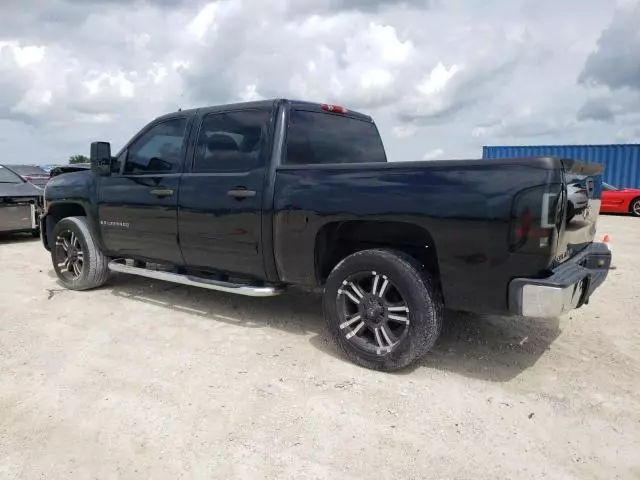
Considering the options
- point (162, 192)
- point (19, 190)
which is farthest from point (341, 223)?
point (19, 190)

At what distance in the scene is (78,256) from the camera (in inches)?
228

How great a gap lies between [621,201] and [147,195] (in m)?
15.8

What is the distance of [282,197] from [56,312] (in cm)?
271

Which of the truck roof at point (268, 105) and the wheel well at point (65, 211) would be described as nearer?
the truck roof at point (268, 105)

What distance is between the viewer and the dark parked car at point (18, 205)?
29.8 ft

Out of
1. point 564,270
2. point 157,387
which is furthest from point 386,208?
point 157,387

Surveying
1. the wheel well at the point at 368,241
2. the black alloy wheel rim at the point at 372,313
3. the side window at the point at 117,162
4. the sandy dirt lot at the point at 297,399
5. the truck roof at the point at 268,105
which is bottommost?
the sandy dirt lot at the point at 297,399

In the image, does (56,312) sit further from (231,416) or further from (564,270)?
(564,270)

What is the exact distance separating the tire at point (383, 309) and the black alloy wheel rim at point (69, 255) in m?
3.42

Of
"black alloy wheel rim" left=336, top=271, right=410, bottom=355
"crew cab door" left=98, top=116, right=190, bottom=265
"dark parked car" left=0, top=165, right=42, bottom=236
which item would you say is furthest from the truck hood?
"black alloy wheel rim" left=336, top=271, right=410, bottom=355

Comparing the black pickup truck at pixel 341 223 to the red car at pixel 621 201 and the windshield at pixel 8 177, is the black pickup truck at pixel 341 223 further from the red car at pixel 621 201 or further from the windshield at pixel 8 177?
the red car at pixel 621 201

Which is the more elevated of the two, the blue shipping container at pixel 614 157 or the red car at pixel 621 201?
the blue shipping container at pixel 614 157

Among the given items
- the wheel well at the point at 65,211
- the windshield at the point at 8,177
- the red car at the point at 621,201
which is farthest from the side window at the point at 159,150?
the red car at the point at 621,201

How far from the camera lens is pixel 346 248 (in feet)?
13.4
